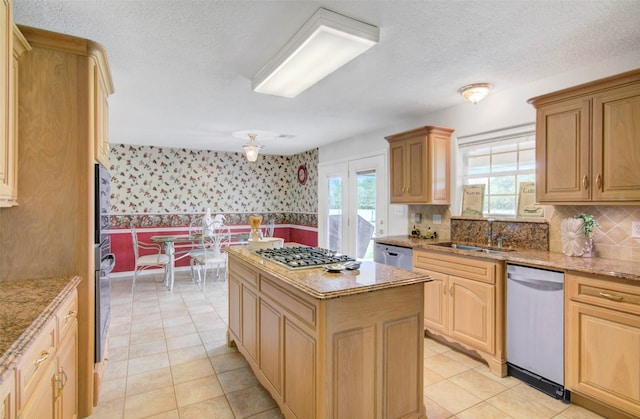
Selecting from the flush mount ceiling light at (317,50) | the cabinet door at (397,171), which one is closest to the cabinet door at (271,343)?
the flush mount ceiling light at (317,50)

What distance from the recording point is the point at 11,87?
1.62 metres

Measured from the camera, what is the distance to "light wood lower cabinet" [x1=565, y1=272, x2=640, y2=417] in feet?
6.13

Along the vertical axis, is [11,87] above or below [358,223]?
above

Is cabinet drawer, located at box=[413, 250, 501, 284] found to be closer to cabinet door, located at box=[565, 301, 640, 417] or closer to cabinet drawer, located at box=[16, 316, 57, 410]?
cabinet door, located at box=[565, 301, 640, 417]

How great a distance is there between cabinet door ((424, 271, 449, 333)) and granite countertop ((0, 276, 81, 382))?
2.51m

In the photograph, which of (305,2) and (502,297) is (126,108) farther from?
(502,297)

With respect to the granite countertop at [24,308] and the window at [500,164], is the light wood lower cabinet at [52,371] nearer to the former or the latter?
the granite countertop at [24,308]

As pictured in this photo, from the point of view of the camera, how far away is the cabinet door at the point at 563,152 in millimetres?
2311

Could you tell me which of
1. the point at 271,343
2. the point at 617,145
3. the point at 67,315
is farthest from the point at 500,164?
the point at 67,315

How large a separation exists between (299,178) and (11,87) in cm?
536

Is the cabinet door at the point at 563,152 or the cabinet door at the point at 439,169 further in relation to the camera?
the cabinet door at the point at 439,169

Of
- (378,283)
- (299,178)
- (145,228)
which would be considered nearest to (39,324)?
(378,283)

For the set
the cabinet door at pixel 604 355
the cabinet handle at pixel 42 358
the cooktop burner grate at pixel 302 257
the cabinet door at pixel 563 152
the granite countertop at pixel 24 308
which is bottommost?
the cabinet door at pixel 604 355

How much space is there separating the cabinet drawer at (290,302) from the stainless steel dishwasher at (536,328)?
165cm
